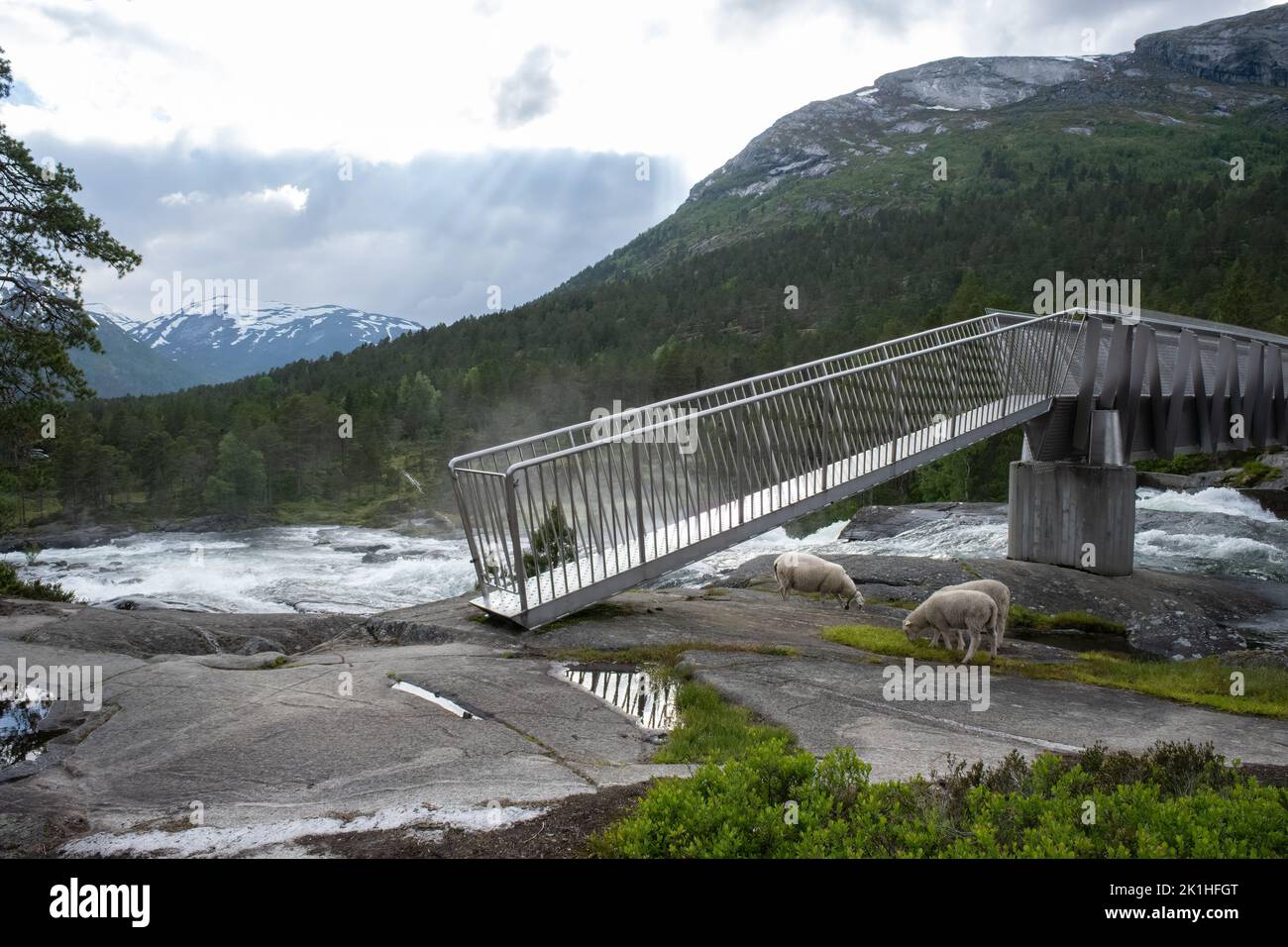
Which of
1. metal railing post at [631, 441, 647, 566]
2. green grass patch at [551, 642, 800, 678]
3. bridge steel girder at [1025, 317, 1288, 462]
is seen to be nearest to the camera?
green grass patch at [551, 642, 800, 678]

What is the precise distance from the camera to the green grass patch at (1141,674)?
998cm

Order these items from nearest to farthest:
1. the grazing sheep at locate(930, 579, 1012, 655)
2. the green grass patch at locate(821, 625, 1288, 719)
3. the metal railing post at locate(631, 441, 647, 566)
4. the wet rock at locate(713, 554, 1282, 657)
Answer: the green grass patch at locate(821, 625, 1288, 719) < the grazing sheep at locate(930, 579, 1012, 655) < the metal railing post at locate(631, 441, 647, 566) < the wet rock at locate(713, 554, 1282, 657)

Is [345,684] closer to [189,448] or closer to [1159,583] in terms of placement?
[1159,583]

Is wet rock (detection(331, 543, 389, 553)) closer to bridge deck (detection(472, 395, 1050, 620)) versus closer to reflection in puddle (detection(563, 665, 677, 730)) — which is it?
bridge deck (detection(472, 395, 1050, 620))

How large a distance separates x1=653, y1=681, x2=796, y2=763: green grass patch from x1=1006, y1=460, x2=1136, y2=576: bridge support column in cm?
1736

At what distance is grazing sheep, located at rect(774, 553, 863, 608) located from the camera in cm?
1570

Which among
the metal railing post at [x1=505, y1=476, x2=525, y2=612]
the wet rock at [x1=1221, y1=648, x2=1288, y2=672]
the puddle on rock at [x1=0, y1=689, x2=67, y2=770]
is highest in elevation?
the metal railing post at [x1=505, y1=476, x2=525, y2=612]

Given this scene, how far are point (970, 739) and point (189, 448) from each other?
94649 mm

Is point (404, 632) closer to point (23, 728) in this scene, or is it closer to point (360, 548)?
point (23, 728)

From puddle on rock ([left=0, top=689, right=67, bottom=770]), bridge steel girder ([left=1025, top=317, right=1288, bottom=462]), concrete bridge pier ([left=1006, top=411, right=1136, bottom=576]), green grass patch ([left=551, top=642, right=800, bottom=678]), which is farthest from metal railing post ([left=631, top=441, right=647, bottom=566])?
concrete bridge pier ([left=1006, top=411, right=1136, bottom=576])

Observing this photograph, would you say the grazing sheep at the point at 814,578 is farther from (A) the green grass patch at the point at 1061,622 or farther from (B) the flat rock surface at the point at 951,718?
(B) the flat rock surface at the point at 951,718

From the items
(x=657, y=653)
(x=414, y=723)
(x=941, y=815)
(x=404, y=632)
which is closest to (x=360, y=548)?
(x=404, y=632)

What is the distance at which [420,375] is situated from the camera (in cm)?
10744

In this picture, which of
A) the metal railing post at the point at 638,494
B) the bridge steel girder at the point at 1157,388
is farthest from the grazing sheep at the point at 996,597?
the bridge steel girder at the point at 1157,388
